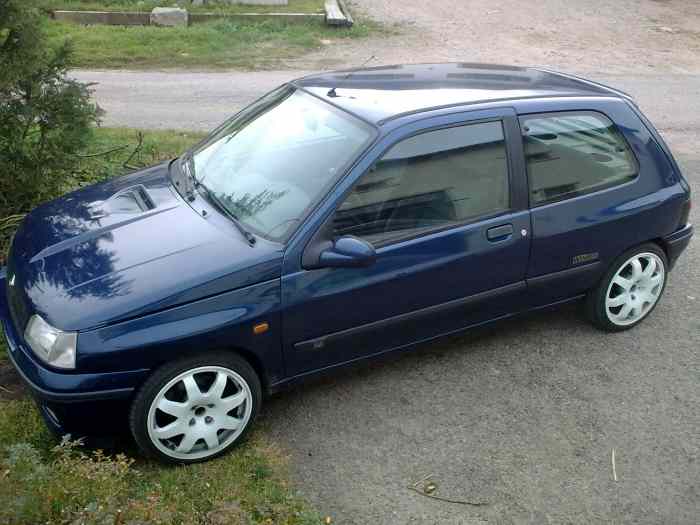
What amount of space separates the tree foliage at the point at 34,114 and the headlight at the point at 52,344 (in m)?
2.37

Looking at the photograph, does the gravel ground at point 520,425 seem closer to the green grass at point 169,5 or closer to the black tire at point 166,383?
the black tire at point 166,383

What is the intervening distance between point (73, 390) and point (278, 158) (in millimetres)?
1655

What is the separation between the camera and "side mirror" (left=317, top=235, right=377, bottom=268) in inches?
142

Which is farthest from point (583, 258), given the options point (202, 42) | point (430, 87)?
point (202, 42)

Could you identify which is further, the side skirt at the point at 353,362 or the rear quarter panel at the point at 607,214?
the rear quarter panel at the point at 607,214

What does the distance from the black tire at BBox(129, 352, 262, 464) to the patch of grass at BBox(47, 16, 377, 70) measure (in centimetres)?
1001


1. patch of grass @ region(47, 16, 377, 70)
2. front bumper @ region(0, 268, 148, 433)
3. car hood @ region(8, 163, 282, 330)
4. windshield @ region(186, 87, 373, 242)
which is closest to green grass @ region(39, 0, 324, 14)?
patch of grass @ region(47, 16, 377, 70)

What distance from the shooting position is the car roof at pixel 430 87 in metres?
4.15

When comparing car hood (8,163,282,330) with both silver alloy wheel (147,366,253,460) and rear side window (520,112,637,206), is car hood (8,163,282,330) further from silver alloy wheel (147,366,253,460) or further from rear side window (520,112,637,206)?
rear side window (520,112,637,206)

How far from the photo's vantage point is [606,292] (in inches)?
188

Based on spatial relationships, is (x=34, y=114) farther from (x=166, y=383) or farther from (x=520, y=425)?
(x=520, y=425)

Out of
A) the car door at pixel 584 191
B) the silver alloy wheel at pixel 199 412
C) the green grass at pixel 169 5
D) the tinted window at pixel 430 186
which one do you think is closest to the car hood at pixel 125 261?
the silver alloy wheel at pixel 199 412

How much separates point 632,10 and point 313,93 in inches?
670

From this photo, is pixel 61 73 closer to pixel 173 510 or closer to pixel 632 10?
pixel 173 510
